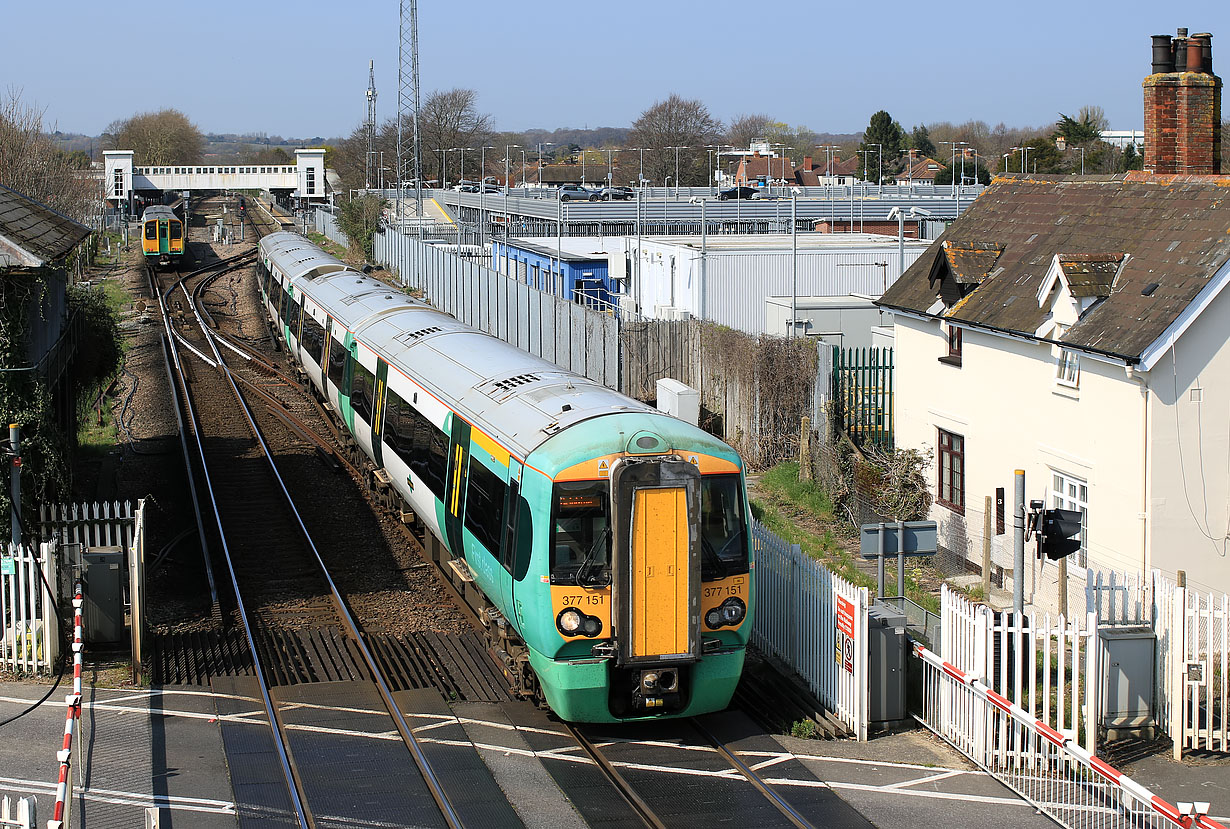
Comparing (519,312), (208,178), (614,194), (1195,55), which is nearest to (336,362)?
(519,312)

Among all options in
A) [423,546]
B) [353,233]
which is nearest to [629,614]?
[423,546]

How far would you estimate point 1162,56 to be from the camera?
1744cm

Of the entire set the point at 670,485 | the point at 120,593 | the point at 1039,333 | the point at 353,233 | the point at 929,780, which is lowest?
the point at 929,780

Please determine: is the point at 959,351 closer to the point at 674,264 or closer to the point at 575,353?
the point at 575,353

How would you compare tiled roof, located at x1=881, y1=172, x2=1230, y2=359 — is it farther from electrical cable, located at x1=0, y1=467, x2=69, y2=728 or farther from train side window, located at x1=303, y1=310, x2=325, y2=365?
electrical cable, located at x1=0, y1=467, x2=69, y2=728

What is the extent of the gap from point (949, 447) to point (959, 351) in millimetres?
1396

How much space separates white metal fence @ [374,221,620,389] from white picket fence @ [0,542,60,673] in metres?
13.6

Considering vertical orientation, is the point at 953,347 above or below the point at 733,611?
above

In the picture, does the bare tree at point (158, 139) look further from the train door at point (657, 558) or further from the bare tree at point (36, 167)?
the train door at point (657, 558)

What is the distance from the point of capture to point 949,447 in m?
18.5

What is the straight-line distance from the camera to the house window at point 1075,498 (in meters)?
15.0

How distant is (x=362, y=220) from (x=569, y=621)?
5453 cm

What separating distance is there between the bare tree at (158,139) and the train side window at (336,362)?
107 m

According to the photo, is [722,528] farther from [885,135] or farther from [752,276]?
[885,135]
